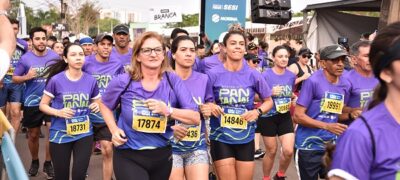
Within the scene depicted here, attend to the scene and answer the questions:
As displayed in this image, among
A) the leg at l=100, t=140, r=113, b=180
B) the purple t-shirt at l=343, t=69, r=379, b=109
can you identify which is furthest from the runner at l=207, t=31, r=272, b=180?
the leg at l=100, t=140, r=113, b=180

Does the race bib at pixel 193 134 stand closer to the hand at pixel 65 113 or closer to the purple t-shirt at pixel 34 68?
the hand at pixel 65 113

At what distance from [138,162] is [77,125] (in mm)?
1767

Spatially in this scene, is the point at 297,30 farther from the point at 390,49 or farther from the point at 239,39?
the point at 390,49

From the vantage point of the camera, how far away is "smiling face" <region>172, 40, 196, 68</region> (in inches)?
202

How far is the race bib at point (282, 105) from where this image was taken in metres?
6.85

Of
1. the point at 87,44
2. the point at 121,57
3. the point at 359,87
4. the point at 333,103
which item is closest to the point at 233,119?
the point at 333,103

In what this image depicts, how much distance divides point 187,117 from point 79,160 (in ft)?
5.97

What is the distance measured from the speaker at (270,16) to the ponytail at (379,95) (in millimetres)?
10182

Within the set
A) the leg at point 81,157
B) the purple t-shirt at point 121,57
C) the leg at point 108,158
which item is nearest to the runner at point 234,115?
the leg at point 81,157

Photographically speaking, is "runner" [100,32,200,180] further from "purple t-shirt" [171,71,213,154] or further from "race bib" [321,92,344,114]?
"race bib" [321,92,344,114]

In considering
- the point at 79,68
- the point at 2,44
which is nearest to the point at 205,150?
the point at 79,68

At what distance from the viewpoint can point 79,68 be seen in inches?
223

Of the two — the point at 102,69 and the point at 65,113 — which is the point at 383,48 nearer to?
the point at 65,113

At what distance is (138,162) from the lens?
392 centimetres
